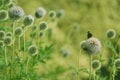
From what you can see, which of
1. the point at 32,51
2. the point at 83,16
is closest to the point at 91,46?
the point at 32,51

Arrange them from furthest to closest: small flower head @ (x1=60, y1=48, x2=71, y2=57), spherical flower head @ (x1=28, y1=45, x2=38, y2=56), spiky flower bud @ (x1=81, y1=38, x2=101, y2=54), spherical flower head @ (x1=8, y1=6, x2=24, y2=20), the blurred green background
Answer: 1. the blurred green background
2. small flower head @ (x1=60, y1=48, x2=71, y2=57)
3. spherical flower head @ (x1=28, y1=45, x2=38, y2=56)
4. spherical flower head @ (x1=8, y1=6, x2=24, y2=20)
5. spiky flower bud @ (x1=81, y1=38, x2=101, y2=54)

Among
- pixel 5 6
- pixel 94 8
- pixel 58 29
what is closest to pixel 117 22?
pixel 94 8

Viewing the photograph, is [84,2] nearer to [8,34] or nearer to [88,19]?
[88,19]

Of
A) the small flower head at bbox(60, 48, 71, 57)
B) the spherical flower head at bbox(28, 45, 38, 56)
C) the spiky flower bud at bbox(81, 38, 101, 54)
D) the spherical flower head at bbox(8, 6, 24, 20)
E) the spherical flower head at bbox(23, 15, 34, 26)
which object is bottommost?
the small flower head at bbox(60, 48, 71, 57)

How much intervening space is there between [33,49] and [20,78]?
40 centimetres

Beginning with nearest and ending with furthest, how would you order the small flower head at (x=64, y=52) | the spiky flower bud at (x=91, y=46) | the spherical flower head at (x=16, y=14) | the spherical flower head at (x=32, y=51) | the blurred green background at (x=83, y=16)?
the spiky flower bud at (x=91, y=46) → the spherical flower head at (x=16, y=14) → the spherical flower head at (x=32, y=51) → the small flower head at (x=64, y=52) → the blurred green background at (x=83, y=16)

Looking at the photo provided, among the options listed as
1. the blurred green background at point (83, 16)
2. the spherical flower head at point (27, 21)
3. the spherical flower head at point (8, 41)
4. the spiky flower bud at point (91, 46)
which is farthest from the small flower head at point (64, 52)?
the blurred green background at point (83, 16)

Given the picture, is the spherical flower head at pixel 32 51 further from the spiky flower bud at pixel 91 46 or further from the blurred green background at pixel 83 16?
the blurred green background at pixel 83 16

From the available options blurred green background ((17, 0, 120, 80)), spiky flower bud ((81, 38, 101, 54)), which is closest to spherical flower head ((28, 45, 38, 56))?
spiky flower bud ((81, 38, 101, 54))

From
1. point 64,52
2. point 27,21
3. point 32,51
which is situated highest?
point 27,21

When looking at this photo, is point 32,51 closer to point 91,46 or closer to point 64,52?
point 91,46

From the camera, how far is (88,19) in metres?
8.94

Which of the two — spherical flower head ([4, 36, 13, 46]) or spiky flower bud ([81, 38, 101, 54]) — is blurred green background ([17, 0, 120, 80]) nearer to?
spherical flower head ([4, 36, 13, 46])

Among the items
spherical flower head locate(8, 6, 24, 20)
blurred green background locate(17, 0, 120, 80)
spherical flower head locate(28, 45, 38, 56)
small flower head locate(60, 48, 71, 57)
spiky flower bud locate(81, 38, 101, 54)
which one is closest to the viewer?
spiky flower bud locate(81, 38, 101, 54)
